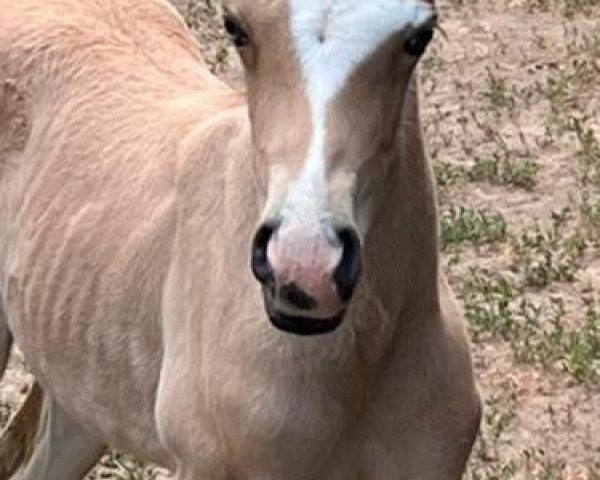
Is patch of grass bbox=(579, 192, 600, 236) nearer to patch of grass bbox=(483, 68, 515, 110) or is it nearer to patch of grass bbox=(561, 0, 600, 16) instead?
patch of grass bbox=(483, 68, 515, 110)

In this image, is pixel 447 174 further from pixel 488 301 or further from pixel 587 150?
pixel 488 301

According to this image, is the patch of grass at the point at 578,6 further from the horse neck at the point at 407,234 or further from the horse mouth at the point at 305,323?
the horse mouth at the point at 305,323

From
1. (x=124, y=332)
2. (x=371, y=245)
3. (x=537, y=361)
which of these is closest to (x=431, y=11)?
(x=371, y=245)

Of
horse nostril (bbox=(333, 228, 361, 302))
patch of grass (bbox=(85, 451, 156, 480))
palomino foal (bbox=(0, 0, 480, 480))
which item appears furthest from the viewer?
patch of grass (bbox=(85, 451, 156, 480))

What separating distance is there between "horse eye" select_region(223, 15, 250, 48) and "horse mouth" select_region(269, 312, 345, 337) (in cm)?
43

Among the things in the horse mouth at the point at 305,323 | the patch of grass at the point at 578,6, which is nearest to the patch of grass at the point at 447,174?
the patch of grass at the point at 578,6

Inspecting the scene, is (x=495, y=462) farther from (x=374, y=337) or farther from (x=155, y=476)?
(x=374, y=337)

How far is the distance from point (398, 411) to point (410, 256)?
268 mm

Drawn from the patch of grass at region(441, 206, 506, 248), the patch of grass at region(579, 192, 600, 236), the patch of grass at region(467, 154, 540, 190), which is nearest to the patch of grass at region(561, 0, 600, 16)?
the patch of grass at region(467, 154, 540, 190)

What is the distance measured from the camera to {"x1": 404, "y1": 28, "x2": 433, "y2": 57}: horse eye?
3.05m

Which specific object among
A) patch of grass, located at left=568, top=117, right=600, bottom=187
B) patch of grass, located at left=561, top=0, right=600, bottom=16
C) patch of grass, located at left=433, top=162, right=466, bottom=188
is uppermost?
patch of grass, located at left=433, top=162, right=466, bottom=188

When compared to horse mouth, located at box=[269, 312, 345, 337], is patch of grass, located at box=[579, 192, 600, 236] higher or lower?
lower

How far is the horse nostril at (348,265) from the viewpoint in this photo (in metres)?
2.90

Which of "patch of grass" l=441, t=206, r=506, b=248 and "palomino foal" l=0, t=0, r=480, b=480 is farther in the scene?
"patch of grass" l=441, t=206, r=506, b=248
